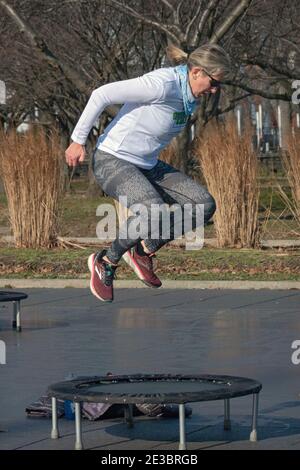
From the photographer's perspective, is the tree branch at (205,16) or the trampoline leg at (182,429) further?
the tree branch at (205,16)

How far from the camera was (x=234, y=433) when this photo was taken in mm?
7305

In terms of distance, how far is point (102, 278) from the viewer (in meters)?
8.43

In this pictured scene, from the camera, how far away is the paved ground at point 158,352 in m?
7.31

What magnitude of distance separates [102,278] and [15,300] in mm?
2918

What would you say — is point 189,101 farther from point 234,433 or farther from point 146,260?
point 234,433

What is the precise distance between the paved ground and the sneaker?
825 mm

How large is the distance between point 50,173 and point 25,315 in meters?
5.56

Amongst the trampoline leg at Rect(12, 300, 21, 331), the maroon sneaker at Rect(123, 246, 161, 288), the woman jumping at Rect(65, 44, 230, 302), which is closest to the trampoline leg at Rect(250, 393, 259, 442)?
the woman jumping at Rect(65, 44, 230, 302)

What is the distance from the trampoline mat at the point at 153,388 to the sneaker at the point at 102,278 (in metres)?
0.91

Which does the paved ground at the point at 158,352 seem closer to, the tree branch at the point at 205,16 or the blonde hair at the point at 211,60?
the blonde hair at the point at 211,60

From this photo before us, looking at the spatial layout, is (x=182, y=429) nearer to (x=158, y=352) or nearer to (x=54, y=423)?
(x=54, y=423)

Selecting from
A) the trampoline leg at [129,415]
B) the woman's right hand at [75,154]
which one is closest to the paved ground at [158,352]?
the trampoline leg at [129,415]

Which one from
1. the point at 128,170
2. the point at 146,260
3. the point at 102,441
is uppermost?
the point at 128,170

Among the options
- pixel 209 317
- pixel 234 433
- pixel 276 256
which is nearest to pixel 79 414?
pixel 234 433
